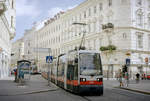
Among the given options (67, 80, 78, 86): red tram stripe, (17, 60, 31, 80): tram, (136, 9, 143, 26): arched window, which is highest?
(136, 9, 143, 26): arched window

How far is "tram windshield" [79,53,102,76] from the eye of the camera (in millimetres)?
16484

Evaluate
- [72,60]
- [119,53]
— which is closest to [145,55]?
[119,53]

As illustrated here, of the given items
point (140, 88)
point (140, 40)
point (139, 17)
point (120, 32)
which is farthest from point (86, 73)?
point (139, 17)

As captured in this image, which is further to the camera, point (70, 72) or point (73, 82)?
point (70, 72)

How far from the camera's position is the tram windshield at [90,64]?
16484mm

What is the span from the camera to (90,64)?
54.7 ft

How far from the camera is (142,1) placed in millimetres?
47125

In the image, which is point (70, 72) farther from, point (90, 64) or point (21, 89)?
point (21, 89)

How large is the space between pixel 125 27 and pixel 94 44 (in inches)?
342

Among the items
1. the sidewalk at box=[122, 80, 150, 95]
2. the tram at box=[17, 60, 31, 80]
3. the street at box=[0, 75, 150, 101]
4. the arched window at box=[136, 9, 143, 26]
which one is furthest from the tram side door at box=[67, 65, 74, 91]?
the arched window at box=[136, 9, 143, 26]

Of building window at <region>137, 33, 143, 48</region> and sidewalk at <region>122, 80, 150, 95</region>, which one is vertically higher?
building window at <region>137, 33, 143, 48</region>

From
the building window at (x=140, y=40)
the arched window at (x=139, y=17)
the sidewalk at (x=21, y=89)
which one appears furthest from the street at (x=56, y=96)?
the arched window at (x=139, y=17)

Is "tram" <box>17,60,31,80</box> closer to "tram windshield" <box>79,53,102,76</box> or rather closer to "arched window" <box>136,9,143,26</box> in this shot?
"tram windshield" <box>79,53,102,76</box>

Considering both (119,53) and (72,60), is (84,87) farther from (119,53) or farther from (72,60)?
(119,53)
